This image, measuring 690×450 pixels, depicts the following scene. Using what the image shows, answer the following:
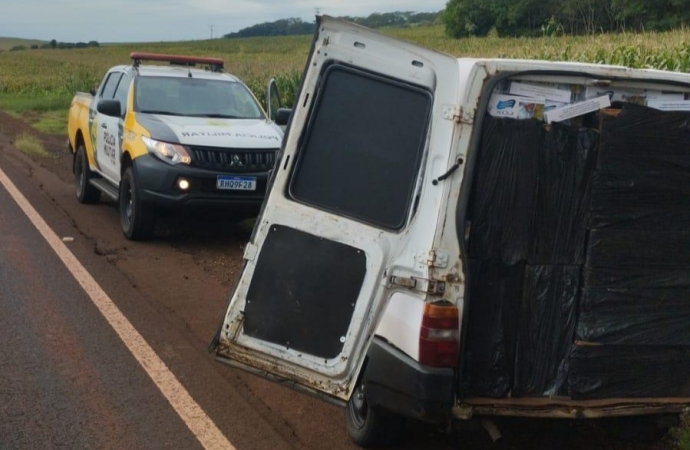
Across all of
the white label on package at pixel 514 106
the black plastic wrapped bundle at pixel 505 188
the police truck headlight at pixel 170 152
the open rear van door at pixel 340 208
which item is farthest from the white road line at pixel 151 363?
the white label on package at pixel 514 106

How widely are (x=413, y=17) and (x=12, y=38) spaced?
75.1 metres

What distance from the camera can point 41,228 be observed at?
10836mm

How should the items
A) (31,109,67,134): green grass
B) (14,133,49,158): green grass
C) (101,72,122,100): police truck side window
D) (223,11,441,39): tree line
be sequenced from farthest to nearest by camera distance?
(223,11,441,39): tree line
(31,109,67,134): green grass
(14,133,49,158): green grass
(101,72,122,100): police truck side window

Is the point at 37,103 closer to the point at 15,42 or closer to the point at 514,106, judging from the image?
the point at 514,106

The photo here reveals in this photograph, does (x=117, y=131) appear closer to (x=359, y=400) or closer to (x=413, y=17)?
(x=359, y=400)

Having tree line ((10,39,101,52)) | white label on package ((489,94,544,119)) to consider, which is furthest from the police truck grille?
tree line ((10,39,101,52))

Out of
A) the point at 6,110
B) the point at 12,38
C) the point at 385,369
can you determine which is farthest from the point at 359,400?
the point at 12,38

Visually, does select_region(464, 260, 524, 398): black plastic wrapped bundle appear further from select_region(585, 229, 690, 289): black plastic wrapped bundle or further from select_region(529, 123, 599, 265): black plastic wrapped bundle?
select_region(585, 229, 690, 289): black plastic wrapped bundle

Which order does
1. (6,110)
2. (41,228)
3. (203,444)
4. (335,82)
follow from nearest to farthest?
(335,82) < (203,444) < (41,228) < (6,110)

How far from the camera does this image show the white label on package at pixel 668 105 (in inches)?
181

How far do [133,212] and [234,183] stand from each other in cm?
114

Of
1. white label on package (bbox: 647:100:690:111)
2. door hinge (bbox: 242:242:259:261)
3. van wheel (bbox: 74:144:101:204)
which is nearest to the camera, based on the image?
white label on package (bbox: 647:100:690:111)

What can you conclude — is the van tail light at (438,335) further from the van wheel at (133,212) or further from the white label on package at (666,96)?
the van wheel at (133,212)

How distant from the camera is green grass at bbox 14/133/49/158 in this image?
18781mm
